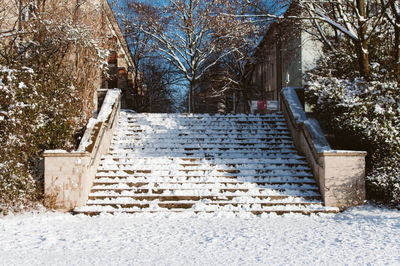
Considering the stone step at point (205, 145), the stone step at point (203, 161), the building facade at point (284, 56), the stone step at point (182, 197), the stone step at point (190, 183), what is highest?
the building facade at point (284, 56)

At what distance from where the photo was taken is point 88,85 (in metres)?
12.1

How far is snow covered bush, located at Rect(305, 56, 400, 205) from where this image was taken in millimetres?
7766

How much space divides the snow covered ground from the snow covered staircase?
53cm

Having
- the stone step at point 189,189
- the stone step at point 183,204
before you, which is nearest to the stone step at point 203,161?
the stone step at point 189,189

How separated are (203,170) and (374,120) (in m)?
4.24

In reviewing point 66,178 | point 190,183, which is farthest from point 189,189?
point 66,178

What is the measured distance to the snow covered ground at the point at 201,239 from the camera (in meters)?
4.69

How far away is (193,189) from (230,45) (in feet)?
53.5

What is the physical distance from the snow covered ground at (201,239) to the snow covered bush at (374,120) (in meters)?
0.67

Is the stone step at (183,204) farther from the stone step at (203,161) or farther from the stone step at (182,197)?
the stone step at (203,161)

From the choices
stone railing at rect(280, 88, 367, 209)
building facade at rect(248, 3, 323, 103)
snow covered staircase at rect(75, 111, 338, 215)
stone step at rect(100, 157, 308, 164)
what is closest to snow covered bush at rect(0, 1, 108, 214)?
snow covered staircase at rect(75, 111, 338, 215)

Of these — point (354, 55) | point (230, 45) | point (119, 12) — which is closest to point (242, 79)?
point (230, 45)

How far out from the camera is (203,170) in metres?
9.20

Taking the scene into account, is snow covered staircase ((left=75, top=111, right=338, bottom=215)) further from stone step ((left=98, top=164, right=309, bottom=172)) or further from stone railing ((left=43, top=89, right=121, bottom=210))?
stone railing ((left=43, top=89, right=121, bottom=210))
